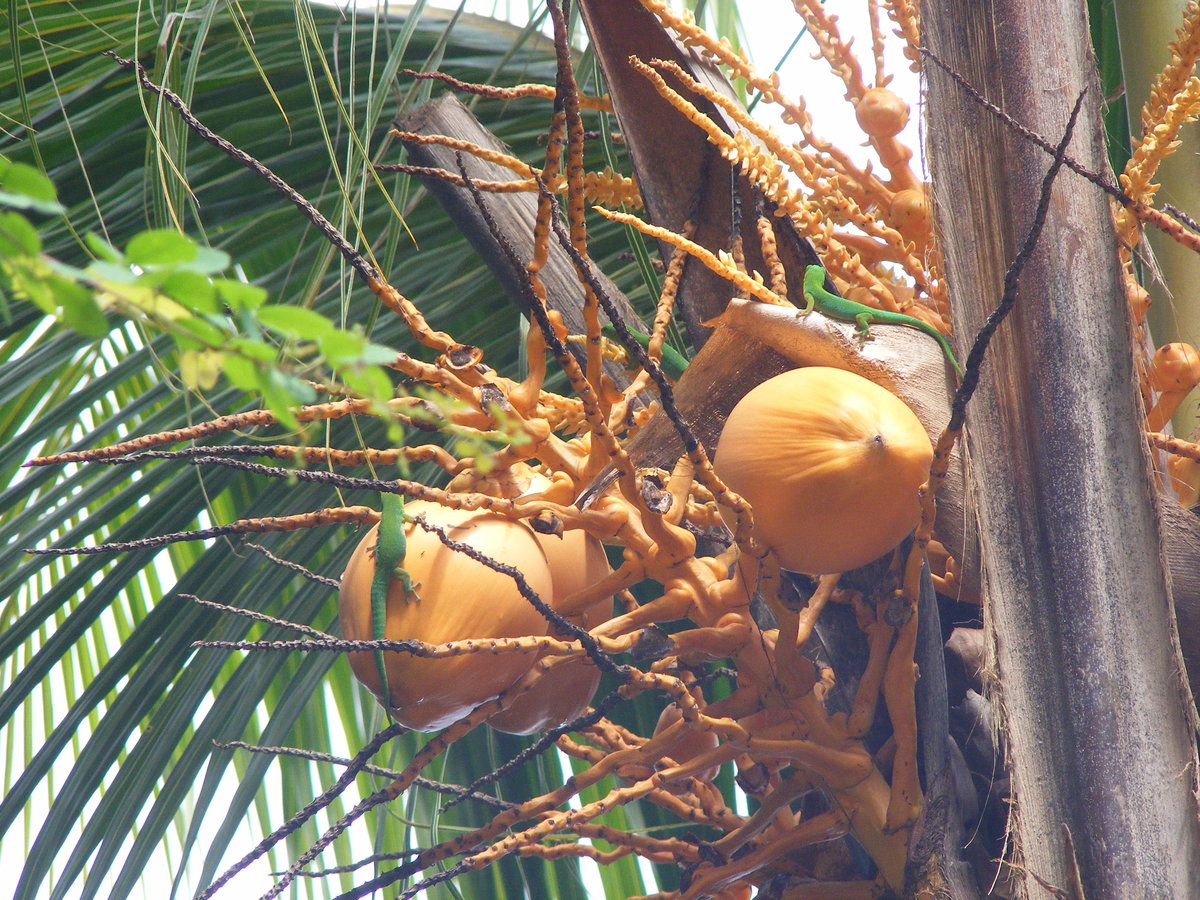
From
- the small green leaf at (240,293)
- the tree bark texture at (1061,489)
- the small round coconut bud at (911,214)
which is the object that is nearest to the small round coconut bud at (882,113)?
the small round coconut bud at (911,214)

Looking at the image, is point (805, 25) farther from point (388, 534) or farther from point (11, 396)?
point (11, 396)

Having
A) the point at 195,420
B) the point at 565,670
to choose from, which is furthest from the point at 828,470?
the point at 195,420

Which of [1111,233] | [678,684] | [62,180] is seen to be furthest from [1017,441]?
[62,180]

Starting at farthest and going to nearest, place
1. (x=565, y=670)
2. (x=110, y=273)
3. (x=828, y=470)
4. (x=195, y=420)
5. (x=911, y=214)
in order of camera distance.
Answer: (x=195, y=420), (x=911, y=214), (x=565, y=670), (x=828, y=470), (x=110, y=273)

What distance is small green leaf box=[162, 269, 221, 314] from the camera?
340 millimetres

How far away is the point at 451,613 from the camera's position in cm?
85

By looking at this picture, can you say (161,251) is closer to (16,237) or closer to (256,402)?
(16,237)

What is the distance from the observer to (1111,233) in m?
0.90

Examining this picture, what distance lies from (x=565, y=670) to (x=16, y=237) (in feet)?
2.28

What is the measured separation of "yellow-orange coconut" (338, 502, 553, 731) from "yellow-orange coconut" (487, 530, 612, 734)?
0.04m

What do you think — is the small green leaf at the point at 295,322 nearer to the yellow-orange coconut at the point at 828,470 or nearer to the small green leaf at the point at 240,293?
the small green leaf at the point at 240,293

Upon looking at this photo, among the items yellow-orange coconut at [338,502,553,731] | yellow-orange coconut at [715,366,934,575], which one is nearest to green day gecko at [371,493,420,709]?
yellow-orange coconut at [338,502,553,731]

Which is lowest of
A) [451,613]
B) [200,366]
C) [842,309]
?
[451,613]

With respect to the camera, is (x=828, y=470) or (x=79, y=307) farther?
(x=828, y=470)
